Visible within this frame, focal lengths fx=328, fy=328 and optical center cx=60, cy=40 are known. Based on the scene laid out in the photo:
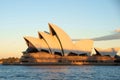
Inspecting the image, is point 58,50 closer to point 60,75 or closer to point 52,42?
point 52,42

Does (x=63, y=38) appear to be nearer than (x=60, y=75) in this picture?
No

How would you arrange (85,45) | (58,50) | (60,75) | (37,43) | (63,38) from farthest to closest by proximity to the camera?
1. (85,45)
2. (58,50)
3. (63,38)
4. (37,43)
5. (60,75)

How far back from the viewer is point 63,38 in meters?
94.7

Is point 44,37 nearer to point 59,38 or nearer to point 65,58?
point 59,38

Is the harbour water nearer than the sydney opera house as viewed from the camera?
Yes

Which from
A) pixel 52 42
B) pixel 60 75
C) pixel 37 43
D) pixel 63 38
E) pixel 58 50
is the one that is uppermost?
pixel 63 38

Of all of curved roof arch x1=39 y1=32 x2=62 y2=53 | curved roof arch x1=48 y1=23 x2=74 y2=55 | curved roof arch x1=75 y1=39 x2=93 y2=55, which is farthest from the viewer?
curved roof arch x1=75 y1=39 x2=93 y2=55

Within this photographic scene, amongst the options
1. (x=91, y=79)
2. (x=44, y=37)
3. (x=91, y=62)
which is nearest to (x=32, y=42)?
(x=44, y=37)

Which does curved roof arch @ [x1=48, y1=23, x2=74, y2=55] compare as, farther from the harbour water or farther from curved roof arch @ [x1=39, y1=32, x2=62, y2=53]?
the harbour water

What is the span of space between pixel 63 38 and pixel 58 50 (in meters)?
5.44

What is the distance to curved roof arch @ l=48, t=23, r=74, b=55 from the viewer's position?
91562 millimetres

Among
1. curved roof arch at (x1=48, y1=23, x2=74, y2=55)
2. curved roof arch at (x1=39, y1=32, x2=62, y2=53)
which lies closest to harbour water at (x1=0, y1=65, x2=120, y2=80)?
curved roof arch at (x1=48, y1=23, x2=74, y2=55)

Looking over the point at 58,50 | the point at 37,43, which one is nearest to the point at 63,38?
the point at 58,50

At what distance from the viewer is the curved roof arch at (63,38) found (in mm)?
91562
